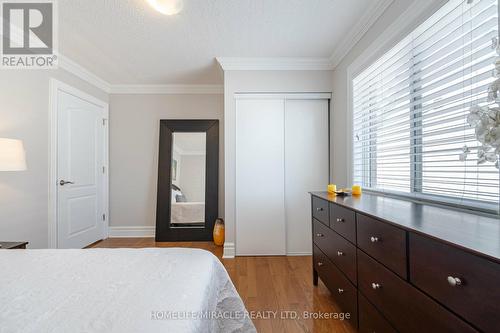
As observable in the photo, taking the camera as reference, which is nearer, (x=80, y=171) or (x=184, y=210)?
(x=80, y=171)

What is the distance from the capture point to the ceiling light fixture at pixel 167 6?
5.74 feet

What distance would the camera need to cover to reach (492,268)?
2.07 ft

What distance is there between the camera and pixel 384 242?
Result: 42.8 inches

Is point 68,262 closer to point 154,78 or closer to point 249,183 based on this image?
point 249,183

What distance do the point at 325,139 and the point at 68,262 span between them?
8.81 feet

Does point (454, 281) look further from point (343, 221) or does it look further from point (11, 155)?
point (11, 155)

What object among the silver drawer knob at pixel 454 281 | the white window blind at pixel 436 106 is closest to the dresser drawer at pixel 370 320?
the silver drawer knob at pixel 454 281

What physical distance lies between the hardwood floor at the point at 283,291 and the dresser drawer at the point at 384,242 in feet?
2.54

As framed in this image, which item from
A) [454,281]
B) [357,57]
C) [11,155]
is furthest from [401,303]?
[11,155]

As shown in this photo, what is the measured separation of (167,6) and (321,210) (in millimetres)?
2047

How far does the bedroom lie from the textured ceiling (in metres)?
0.02

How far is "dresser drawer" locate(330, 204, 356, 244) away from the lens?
4.59 feet

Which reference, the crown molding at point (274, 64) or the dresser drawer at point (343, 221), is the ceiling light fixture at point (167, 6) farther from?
the dresser drawer at point (343, 221)

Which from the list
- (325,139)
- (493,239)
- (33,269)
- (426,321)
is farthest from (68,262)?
(325,139)
